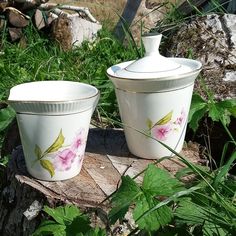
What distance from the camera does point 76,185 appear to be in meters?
1.59

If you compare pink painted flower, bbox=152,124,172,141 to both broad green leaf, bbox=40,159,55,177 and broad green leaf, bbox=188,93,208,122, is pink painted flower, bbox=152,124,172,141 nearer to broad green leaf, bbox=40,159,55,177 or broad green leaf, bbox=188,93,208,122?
broad green leaf, bbox=188,93,208,122

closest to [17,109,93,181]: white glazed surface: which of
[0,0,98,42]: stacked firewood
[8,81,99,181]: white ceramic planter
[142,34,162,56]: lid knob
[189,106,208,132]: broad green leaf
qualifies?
[8,81,99,181]: white ceramic planter

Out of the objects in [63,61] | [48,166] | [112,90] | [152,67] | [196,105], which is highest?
[152,67]

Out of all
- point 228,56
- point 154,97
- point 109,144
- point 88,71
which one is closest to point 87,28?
point 88,71

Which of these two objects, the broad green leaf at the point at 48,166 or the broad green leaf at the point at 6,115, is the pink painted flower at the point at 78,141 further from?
the broad green leaf at the point at 6,115

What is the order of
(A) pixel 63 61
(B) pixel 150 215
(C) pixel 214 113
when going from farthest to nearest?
(A) pixel 63 61, (C) pixel 214 113, (B) pixel 150 215

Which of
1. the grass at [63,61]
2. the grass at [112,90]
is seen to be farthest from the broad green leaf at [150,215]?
the grass at [63,61]

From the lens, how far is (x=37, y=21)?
3863 millimetres

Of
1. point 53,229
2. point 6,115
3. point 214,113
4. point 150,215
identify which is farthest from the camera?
point 6,115

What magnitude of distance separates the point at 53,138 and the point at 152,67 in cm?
32

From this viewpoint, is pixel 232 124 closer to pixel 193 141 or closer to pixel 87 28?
pixel 193 141

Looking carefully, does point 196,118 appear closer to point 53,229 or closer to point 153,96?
point 153,96

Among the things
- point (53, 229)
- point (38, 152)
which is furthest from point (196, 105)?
point (53, 229)

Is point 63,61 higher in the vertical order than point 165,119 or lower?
lower
